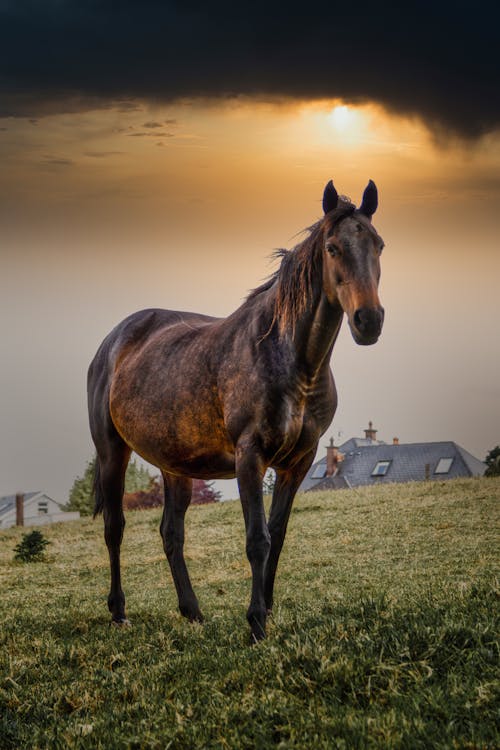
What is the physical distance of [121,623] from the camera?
8.47 metres

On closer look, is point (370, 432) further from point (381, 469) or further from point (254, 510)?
point (254, 510)

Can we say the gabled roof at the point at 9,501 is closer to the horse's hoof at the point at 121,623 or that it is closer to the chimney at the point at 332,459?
the chimney at the point at 332,459

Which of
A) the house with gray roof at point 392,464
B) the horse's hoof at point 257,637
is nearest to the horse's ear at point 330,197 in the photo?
the horse's hoof at point 257,637

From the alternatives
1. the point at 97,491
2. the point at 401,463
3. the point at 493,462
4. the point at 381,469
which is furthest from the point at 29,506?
the point at 97,491

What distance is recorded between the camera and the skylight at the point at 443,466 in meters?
58.3

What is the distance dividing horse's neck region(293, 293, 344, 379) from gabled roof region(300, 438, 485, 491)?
5158 centimetres

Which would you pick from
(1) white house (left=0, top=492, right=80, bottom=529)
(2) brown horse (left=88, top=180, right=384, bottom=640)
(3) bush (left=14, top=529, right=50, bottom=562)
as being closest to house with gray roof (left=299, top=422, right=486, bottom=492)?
(1) white house (left=0, top=492, right=80, bottom=529)

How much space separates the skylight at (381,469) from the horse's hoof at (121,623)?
51.3 m

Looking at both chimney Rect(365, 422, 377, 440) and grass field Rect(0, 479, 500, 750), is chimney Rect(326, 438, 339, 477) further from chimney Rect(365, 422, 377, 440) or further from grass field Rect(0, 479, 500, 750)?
grass field Rect(0, 479, 500, 750)

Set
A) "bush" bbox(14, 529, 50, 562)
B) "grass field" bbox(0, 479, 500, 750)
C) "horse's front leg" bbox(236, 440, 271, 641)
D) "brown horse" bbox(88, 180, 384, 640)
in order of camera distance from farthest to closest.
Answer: "bush" bbox(14, 529, 50, 562) → "horse's front leg" bbox(236, 440, 271, 641) → "brown horse" bbox(88, 180, 384, 640) → "grass field" bbox(0, 479, 500, 750)

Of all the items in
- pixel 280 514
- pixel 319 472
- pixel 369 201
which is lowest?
pixel 280 514

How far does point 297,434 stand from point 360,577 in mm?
5755

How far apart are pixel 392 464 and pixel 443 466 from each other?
372 centimetres

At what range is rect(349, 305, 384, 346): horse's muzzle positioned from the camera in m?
5.71
